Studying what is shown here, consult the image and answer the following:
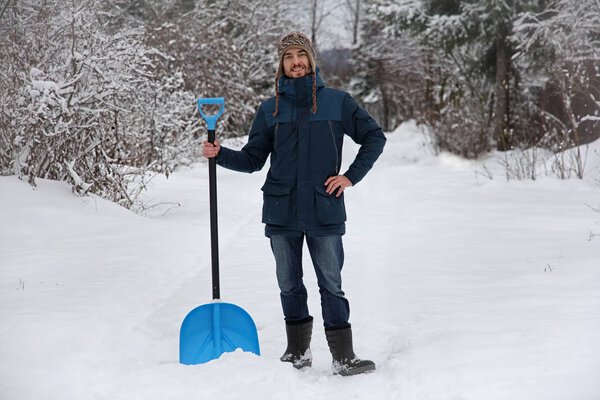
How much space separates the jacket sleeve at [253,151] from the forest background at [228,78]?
3.64 metres

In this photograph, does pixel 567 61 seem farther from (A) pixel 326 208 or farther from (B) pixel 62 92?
(A) pixel 326 208

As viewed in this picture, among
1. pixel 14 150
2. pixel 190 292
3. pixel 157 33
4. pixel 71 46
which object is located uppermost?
pixel 157 33

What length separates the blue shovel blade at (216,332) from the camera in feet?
11.5

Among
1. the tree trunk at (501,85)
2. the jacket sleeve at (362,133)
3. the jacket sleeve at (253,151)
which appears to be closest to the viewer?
the jacket sleeve at (362,133)

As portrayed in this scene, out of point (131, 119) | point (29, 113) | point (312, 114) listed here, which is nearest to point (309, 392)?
point (312, 114)

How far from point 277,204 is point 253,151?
388 mm

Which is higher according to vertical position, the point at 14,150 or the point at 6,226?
the point at 14,150

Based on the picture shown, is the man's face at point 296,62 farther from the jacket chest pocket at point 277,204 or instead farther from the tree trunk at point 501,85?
the tree trunk at point 501,85

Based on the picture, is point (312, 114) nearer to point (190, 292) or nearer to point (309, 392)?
point (309, 392)

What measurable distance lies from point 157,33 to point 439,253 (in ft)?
36.0

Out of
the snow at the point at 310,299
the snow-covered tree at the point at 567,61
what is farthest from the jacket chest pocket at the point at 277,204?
the snow-covered tree at the point at 567,61

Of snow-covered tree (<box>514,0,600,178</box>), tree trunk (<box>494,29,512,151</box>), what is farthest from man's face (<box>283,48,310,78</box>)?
tree trunk (<box>494,29,512,151</box>)

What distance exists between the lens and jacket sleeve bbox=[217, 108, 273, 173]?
3473mm

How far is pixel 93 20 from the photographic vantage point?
25.1ft
